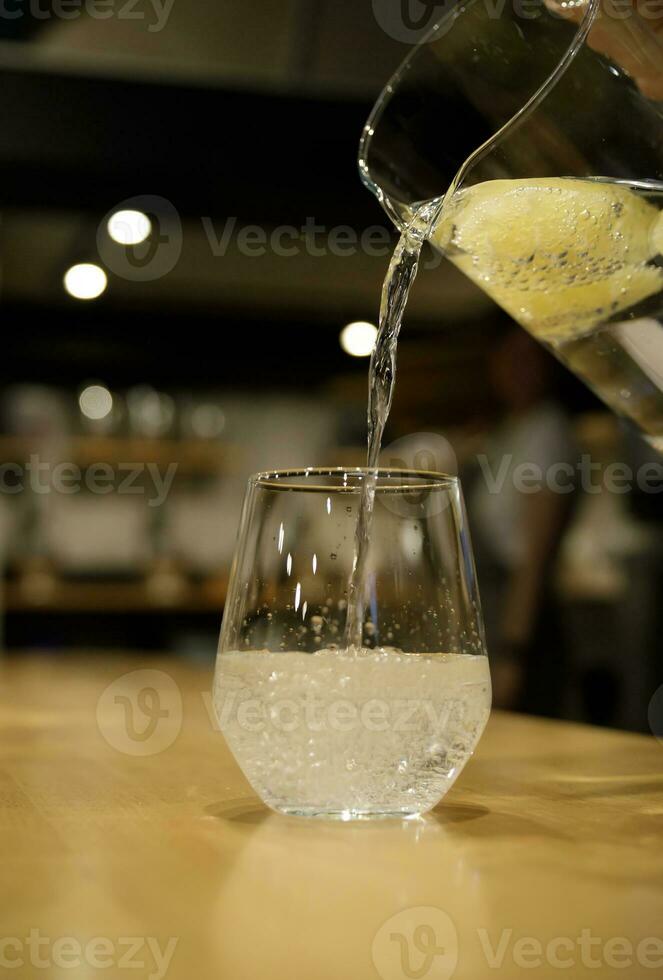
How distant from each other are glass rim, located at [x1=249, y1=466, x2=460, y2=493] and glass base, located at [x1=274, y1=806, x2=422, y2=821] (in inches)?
6.0

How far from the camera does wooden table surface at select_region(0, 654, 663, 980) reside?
1.10 feet

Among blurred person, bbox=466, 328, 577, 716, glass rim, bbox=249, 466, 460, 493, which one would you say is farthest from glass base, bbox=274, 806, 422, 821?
blurred person, bbox=466, 328, 577, 716

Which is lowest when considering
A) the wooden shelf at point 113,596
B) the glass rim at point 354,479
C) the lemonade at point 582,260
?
the glass rim at point 354,479

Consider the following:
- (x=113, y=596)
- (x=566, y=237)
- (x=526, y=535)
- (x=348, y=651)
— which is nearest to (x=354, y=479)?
(x=348, y=651)

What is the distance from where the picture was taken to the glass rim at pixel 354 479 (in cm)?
57

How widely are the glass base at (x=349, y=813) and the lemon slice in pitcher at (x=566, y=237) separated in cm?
32

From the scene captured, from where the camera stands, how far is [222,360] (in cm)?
557

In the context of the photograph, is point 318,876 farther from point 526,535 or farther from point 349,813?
point 526,535

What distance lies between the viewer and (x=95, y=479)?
5.34 m

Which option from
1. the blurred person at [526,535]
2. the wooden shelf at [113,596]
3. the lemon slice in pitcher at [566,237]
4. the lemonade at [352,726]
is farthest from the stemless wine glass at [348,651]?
the wooden shelf at [113,596]

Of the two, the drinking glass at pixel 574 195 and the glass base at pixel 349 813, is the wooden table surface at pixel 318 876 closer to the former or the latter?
the glass base at pixel 349 813

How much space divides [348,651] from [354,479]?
0.29 ft

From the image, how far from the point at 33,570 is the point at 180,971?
200 inches

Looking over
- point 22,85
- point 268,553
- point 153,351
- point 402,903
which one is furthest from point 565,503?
point 153,351
